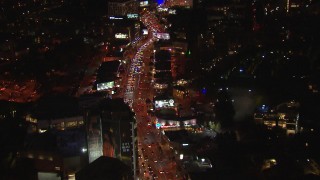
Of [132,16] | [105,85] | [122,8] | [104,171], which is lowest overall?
[104,171]

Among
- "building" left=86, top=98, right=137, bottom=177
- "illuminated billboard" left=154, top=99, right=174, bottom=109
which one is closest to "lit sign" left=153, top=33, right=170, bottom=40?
"illuminated billboard" left=154, top=99, right=174, bottom=109

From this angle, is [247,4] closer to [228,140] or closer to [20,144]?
[228,140]

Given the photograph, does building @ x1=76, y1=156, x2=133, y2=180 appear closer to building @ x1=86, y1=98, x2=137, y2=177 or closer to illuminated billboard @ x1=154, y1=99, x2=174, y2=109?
building @ x1=86, y1=98, x2=137, y2=177

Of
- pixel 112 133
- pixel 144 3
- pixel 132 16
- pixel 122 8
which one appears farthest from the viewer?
pixel 144 3

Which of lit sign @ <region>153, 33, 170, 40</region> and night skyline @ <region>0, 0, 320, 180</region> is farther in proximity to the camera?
lit sign @ <region>153, 33, 170, 40</region>

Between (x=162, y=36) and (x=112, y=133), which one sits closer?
(x=112, y=133)

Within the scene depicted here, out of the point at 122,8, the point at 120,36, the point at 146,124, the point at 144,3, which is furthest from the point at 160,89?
the point at 144,3

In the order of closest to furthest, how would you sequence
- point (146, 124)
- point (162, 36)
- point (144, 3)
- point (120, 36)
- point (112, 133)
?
point (112, 133) < point (146, 124) < point (162, 36) < point (120, 36) < point (144, 3)

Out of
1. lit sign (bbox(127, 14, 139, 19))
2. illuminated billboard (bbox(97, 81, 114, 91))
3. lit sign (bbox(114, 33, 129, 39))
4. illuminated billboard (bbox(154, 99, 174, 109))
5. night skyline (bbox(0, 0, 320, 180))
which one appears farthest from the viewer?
lit sign (bbox(127, 14, 139, 19))

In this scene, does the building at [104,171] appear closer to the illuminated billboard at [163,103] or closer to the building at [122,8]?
the illuminated billboard at [163,103]

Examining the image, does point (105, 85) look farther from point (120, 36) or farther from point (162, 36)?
point (162, 36)

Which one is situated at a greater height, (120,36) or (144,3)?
(144,3)
